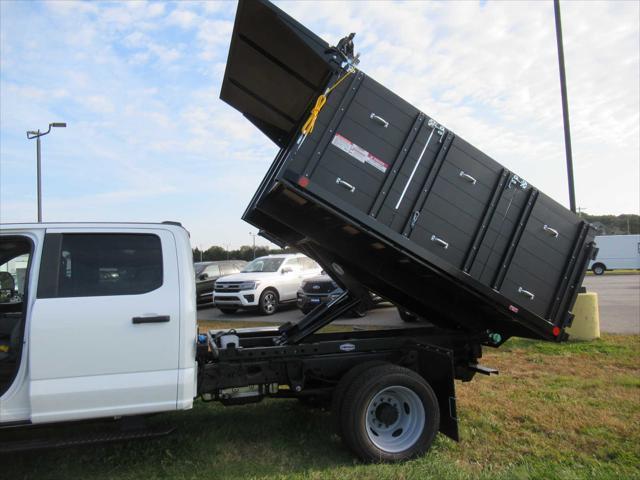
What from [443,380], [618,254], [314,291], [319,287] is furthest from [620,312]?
[618,254]

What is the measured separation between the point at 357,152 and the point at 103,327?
94.2 inches

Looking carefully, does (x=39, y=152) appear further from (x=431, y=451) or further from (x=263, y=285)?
(x=431, y=451)

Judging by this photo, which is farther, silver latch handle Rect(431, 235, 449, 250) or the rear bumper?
the rear bumper

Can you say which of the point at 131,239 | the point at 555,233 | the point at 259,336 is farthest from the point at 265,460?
the point at 555,233

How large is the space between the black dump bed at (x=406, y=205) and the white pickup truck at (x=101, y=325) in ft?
3.99

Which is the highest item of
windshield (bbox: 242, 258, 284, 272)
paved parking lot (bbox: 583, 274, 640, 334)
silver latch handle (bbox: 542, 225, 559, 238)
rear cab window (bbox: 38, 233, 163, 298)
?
silver latch handle (bbox: 542, 225, 559, 238)

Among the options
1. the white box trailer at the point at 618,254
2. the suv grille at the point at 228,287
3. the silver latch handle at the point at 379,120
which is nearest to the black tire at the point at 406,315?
the silver latch handle at the point at 379,120

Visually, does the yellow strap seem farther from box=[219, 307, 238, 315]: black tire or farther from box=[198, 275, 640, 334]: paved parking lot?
box=[219, 307, 238, 315]: black tire

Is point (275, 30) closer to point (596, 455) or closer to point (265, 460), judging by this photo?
point (265, 460)

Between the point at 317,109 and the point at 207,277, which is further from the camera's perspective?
the point at 207,277

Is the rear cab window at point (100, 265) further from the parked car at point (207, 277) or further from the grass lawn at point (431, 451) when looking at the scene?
the parked car at point (207, 277)

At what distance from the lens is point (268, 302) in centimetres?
1503

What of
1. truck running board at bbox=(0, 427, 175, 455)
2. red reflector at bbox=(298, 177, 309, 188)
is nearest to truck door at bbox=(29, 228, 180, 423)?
truck running board at bbox=(0, 427, 175, 455)

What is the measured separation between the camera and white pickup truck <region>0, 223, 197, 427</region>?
11.5 ft
